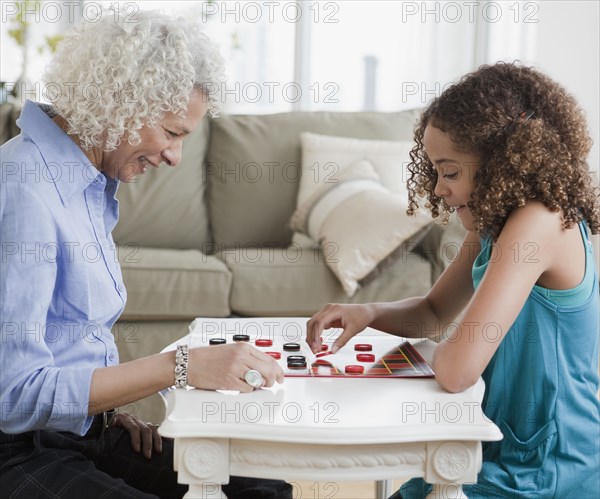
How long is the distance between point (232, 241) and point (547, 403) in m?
2.37

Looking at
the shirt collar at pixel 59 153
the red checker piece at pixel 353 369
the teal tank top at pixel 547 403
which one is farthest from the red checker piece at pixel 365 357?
the shirt collar at pixel 59 153

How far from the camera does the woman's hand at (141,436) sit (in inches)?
61.5

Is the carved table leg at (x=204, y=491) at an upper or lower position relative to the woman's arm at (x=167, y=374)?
lower

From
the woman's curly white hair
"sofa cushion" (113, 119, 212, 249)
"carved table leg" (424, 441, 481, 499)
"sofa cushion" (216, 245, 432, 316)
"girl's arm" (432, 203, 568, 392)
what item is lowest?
"sofa cushion" (216, 245, 432, 316)

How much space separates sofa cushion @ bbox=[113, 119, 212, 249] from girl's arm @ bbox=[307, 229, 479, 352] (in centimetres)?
203

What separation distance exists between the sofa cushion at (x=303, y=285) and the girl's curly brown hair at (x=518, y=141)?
62.0 inches

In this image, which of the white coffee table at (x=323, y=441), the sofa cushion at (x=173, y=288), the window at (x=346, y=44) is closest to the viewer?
the white coffee table at (x=323, y=441)

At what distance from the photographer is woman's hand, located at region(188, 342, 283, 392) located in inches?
48.0

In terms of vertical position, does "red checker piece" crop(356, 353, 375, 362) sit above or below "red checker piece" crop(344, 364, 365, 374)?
below

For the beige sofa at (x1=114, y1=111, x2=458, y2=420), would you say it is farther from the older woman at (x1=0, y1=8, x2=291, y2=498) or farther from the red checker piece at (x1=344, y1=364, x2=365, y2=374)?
the red checker piece at (x1=344, y1=364, x2=365, y2=374)

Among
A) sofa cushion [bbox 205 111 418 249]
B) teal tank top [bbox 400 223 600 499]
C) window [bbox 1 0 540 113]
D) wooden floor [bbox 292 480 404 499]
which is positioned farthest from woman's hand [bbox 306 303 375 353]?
window [bbox 1 0 540 113]

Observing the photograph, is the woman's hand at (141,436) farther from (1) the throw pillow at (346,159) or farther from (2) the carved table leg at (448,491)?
(1) the throw pillow at (346,159)

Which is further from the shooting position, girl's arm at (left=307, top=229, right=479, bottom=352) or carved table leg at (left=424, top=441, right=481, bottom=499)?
girl's arm at (left=307, top=229, right=479, bottom=352)

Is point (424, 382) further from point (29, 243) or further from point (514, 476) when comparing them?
point (29, 243)
